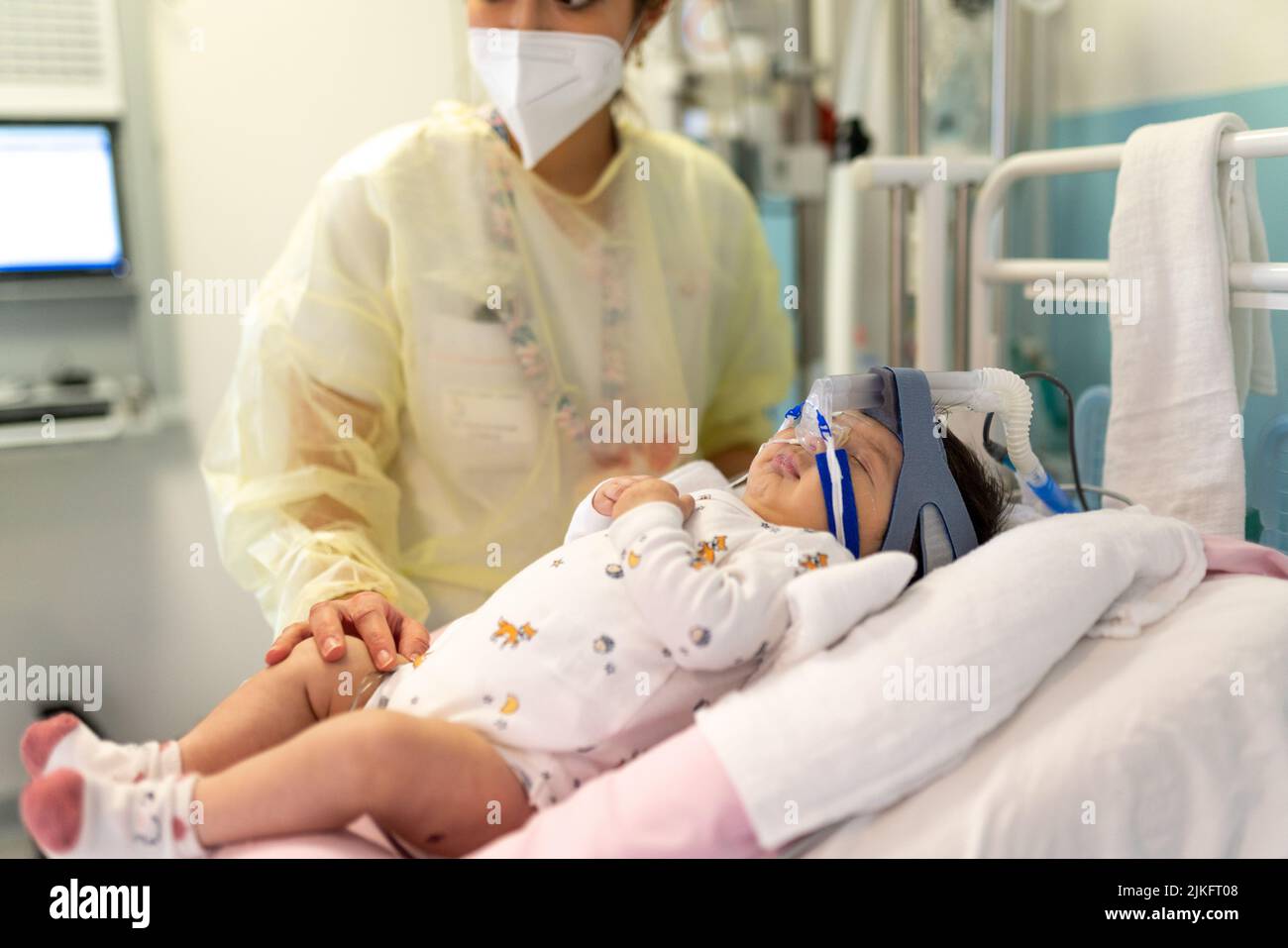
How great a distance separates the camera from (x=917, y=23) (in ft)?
5.67

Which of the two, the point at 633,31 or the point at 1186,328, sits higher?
the point at 633,31

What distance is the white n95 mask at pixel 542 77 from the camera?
4.13 ft

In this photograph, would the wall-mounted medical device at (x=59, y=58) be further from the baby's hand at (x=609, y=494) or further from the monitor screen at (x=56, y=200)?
the baby's hand at (x=609, y=494)

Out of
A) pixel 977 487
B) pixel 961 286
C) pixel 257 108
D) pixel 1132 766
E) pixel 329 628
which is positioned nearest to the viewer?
pixel 1132 766

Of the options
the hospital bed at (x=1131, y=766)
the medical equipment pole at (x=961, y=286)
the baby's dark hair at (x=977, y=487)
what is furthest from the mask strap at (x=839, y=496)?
the medical equipment pole at (x=961, y=286)

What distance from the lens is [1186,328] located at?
47.8 inches

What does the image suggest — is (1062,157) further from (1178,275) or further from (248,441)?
(248,441)

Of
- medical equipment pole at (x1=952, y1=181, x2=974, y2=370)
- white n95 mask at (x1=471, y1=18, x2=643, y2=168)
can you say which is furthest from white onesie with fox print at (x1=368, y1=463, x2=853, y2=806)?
medical equipment pole at (x1=952, y1=181, x2=974, y2=370)

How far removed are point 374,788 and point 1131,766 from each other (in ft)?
1.85

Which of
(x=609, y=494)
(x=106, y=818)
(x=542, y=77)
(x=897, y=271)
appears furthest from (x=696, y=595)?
(x=897, y=271)

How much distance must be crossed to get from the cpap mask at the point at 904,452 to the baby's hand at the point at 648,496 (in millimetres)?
134

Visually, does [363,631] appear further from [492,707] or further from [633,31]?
[633,31]

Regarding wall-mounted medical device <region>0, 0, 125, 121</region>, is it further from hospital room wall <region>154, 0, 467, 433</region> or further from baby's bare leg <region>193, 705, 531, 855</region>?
baby's bare leg <region>193, 705, 531, 855</region>
